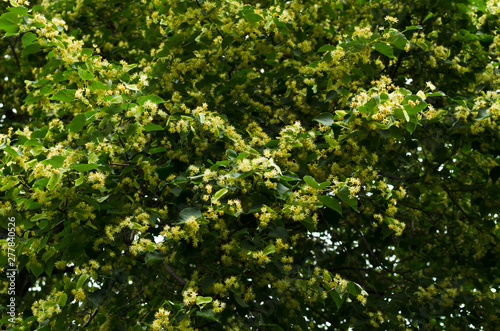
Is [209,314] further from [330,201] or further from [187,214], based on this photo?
[330,201]

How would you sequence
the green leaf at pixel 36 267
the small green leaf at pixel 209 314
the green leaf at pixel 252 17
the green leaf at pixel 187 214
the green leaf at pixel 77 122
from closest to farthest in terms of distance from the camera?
the small green leaf at pixel 209 314 < the green leaf at pixel 187 214 < the green leaf at pixel 77 122 < the green leaf at pixel 36 267 < the green leaf at pixel 252 17

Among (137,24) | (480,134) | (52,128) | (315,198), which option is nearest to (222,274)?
(315,198)

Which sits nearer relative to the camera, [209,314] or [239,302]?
[209,314]

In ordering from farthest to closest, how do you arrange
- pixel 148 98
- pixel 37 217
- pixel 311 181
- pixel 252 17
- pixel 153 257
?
pixel 252 17, pixel 148 98, pixel 37 217, pixel 153 257, pixel 311 181

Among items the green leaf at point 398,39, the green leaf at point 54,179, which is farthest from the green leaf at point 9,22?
the green leaf at point 398,39

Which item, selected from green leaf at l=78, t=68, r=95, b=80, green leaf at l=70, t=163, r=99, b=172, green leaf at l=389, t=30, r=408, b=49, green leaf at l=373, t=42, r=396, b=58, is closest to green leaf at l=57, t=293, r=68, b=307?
green leaf at l=70, t=163, r=99, b=172

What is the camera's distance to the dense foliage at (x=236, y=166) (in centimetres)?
301

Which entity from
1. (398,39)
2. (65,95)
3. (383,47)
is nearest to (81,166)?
(65,95)

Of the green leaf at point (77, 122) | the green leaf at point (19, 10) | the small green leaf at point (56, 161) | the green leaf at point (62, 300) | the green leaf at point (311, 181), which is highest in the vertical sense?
the green leaf at point (19, 10)

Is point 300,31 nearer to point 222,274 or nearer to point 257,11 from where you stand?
point 257,11

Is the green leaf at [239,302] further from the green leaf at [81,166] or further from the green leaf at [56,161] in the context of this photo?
the green leaf at [56,161]

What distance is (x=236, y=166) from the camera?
9.62 ft

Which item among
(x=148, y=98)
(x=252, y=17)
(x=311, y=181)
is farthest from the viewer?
(x=252, y=17)

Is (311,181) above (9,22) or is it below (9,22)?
below
